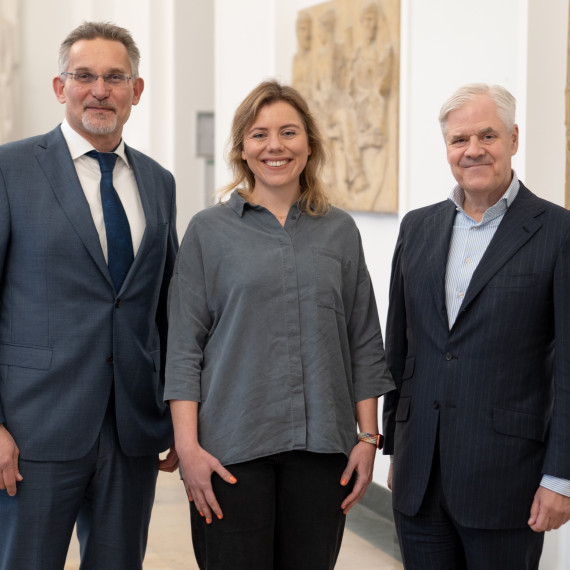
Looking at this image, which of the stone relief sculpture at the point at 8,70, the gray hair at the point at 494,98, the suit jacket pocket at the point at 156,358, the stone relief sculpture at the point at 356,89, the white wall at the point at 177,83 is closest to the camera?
the gray hair at the point at 494,98

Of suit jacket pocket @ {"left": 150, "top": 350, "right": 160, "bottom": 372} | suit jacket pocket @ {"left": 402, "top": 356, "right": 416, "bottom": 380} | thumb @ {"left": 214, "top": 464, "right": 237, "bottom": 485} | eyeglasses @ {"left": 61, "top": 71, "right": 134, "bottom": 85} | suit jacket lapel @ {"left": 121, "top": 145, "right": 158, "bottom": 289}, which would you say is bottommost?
thumb @ {"left": 214, "top": 464, "right": 237, "bottom": 485}

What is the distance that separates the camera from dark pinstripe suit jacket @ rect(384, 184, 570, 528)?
105 inches

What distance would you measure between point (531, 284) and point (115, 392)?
136 centimetres

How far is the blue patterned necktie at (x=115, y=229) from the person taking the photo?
306 centimetres

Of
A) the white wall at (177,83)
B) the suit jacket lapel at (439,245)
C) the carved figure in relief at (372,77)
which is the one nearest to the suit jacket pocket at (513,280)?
the suit jacket lapel at (439,245)

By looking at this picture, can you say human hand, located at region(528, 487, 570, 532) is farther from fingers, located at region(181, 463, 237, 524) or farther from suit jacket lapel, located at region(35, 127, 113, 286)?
suit jacket lapel, located at region(35, 127, 113, 286)

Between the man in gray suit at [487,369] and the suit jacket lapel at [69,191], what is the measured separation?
1.02 meters

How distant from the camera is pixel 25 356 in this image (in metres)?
2.97

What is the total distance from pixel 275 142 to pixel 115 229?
24.8 inches

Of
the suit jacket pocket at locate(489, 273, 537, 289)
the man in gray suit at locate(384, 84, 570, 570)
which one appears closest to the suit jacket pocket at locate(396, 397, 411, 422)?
the man in gray suit at locate(384, 84, 570, 570)

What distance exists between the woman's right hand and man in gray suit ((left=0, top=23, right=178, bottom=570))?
0.41 metres

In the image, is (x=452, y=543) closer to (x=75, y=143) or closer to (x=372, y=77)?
(x=75, y=143)

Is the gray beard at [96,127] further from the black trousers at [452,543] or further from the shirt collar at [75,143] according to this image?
the black trousers at [452,543]

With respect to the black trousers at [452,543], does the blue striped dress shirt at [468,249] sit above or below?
above
